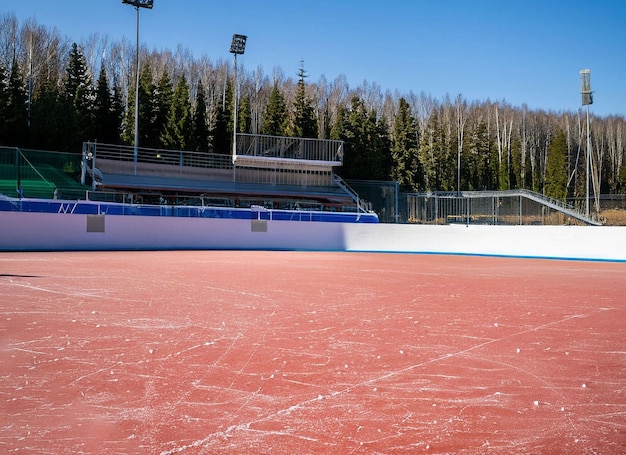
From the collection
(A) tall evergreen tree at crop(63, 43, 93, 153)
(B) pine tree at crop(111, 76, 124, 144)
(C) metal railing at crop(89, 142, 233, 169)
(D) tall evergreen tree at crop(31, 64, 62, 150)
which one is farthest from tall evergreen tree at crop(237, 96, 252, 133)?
(D) tall evergreen tree at crop(31, 64, 62, 150)

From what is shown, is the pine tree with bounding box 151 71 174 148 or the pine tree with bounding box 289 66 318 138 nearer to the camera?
the pine tree with bounding box 151 71 174 148

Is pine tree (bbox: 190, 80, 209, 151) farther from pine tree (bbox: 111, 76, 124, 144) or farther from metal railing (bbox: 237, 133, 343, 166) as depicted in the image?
metal railing (bbox: 237, 133, 343, 166)

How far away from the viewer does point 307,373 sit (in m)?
5.04

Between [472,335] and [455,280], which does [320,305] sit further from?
[455,280]

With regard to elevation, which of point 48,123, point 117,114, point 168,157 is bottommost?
point 168,157

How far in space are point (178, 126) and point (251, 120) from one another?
41.6 ft

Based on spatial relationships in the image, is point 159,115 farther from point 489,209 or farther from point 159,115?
point 489,209

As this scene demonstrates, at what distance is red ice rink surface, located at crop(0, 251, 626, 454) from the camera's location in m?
3.49

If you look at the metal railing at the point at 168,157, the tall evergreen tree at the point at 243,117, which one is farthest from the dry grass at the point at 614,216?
the tall evergreen tree at the point at 243,117

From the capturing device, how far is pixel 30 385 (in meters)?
4.46

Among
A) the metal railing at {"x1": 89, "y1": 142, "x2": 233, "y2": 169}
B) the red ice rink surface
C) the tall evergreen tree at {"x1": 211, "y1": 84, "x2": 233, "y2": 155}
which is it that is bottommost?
the red ice rink surface

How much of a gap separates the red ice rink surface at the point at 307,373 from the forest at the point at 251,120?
4258cm

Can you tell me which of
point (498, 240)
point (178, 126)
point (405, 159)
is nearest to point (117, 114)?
point (178, 126)

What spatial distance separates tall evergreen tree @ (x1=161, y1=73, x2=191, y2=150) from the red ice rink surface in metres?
43.5
